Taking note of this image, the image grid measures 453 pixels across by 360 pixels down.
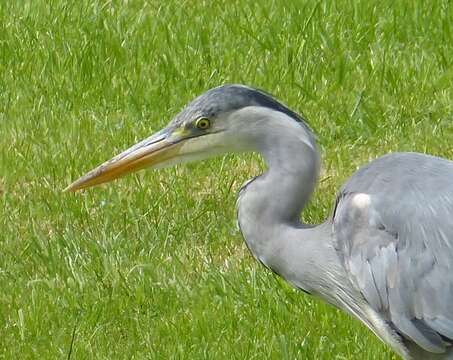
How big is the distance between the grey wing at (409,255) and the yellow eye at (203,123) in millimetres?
663

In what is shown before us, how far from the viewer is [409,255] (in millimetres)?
5363

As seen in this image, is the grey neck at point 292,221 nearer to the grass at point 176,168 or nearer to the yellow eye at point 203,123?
the yellow eye at point 203,123

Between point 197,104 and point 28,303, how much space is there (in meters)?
1.24

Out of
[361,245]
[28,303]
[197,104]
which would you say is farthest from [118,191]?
[361,245]

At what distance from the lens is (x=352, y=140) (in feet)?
25.7

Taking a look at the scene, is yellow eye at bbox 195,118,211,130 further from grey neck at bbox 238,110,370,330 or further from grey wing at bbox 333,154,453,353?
grey wing at bbox 333,154,453,353

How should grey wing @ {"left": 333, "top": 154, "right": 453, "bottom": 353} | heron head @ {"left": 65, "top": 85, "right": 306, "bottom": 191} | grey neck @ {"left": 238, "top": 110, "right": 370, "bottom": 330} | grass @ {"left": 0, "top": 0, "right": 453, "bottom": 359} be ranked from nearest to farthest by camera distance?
grey wing @ {"left": 333, "top": 154, "right": 453, "bottom": 353} → grey neck @ {"left": 238, "top": 110, "right": 370, "bottom": 330} → heron head @ {"left": 65, "top": 85, "right": 306, "bottom": 191} → grass @ {"left": 0, "top": 0, "right": 453, "bottom": 359}

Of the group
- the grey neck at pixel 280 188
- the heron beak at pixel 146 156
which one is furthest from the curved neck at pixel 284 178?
the heron beak at pixel 146 156

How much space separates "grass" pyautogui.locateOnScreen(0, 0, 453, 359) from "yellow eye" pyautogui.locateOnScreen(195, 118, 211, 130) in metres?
0.84

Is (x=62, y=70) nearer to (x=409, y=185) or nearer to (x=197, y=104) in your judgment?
(x=197, y=104)

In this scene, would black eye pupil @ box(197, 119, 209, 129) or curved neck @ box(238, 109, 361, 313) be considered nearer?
curved neck @ box(238, 109, 361, 313)

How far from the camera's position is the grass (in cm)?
616

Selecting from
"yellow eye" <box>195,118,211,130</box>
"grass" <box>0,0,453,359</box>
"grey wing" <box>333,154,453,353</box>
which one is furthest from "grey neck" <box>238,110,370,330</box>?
"grass" <box>0,0,453,359</box>

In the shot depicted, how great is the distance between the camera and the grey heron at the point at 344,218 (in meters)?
5.35
